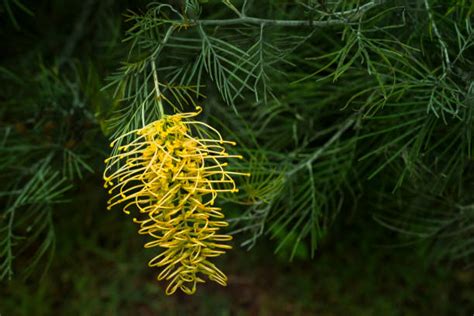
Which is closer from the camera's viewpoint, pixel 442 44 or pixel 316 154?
pixel 442 44

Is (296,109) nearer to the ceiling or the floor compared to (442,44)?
nearer to the floor

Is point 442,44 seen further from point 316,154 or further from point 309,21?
point 316,154

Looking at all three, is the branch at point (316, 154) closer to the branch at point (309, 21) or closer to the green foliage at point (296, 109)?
the green foliage at point (296, 109)

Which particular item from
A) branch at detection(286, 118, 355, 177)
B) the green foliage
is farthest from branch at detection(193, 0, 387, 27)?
branch at detection(286, 118, 355, 177)

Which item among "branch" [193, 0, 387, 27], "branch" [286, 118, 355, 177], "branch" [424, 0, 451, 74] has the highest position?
"branch" [193, 0, 387, 27]

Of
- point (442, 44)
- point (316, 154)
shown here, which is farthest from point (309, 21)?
point (316, 154)

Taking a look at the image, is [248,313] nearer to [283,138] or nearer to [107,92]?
[283,138]

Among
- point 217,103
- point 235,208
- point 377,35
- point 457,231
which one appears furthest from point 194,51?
point 457,231

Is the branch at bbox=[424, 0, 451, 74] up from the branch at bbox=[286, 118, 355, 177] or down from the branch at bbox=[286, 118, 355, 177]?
up

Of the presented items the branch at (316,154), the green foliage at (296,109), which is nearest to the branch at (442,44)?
the green foliage at (296,109)

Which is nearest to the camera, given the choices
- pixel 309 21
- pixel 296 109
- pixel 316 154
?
pixel 309 21

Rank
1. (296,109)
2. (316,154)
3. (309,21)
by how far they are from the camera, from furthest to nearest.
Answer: (296,109) → (316,154) → (309,21)

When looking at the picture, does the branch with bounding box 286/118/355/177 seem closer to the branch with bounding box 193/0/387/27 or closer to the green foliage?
the green foliage

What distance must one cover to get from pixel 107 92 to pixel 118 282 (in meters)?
0.80
